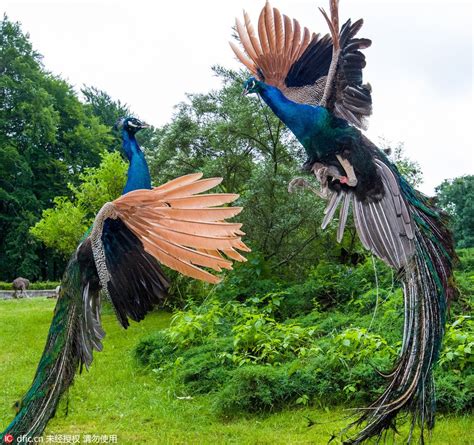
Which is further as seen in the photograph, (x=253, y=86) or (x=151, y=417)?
(x=151, y=417)

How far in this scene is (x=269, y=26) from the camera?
3.74 meters

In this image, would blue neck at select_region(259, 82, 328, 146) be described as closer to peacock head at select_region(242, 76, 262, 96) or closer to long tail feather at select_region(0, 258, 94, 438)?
peacock head at select_region(242, 76, 262, 96)

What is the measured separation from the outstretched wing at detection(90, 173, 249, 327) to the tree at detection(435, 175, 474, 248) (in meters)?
10.7

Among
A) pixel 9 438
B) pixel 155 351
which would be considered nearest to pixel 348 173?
pixel 9 438

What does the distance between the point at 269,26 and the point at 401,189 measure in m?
1.46

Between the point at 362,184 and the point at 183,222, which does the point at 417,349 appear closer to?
the point at 362,184

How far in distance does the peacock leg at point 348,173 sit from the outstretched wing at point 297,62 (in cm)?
55

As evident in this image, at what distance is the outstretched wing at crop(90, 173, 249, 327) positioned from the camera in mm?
2834

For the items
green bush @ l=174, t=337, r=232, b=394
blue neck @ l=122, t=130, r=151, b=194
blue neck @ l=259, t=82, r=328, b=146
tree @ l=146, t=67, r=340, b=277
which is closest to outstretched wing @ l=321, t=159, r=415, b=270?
blue neck @ l=259, t=82, r=328, b=146

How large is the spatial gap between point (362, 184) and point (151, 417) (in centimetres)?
334

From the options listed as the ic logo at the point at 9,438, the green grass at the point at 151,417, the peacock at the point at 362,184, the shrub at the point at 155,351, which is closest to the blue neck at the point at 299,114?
the peacock at the point at 362,184

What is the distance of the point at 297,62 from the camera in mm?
3764

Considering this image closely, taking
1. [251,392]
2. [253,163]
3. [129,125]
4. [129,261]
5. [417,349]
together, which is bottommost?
[251,392]

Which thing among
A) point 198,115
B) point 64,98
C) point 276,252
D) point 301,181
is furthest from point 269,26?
point 64,98
